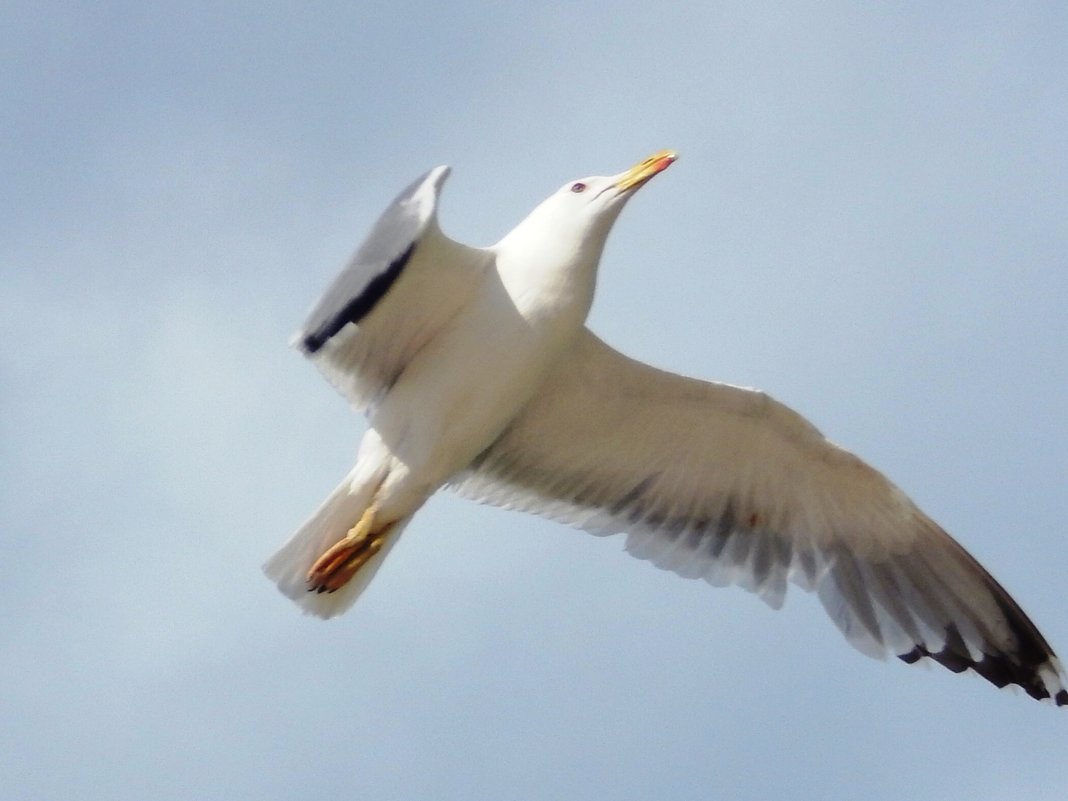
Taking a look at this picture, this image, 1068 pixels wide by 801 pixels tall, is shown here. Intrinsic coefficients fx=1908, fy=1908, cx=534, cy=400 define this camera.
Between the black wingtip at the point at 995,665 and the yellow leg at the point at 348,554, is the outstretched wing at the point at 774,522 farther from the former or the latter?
the yellow leg at the point at 348,554

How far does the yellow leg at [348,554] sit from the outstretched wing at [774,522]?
3.26 feet

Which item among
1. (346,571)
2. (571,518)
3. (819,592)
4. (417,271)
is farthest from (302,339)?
(819,592)

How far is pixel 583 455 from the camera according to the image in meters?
10.6

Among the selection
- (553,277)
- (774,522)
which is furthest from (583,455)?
(553,277)

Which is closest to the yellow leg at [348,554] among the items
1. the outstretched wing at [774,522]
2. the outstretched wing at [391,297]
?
the outstretched wing at [391,297]

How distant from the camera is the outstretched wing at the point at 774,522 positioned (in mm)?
10484

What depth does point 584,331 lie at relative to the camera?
32.2 feet

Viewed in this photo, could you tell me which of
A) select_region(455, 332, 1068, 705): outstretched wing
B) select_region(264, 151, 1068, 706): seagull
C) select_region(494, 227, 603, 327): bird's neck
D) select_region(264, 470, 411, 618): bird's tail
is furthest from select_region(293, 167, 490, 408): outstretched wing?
select_region(455, 332, 1068, 705): outstretched wing

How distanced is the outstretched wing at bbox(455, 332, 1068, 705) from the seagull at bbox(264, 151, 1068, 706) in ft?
0.04

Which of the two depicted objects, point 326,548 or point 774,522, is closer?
point 326,548

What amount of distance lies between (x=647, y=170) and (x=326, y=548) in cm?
254

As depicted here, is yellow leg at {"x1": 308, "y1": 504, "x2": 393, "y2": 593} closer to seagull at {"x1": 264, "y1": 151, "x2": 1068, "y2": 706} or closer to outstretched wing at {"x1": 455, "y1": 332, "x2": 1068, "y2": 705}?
seagull at {"x1": 264, "y1": 151, "x2": 1068, "y2": 706}

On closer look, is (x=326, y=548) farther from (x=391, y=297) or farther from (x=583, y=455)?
(x=583, y=455)

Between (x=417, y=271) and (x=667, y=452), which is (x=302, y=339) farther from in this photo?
(x=667, y=452)
